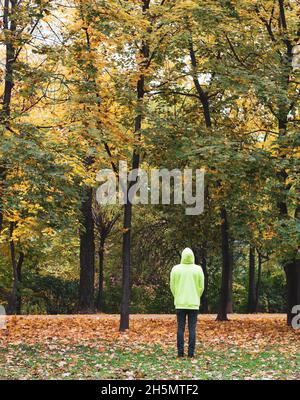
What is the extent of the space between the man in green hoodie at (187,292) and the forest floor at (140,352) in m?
0.39

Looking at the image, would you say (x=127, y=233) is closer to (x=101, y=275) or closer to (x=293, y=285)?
(x=293, y=285)

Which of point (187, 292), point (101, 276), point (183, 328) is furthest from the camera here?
point (101, 276)

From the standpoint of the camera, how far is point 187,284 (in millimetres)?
12516

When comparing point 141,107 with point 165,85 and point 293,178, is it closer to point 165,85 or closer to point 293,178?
point 165,85

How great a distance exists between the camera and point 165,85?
20609 millimetres

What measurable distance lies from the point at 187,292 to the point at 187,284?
14 centimetres

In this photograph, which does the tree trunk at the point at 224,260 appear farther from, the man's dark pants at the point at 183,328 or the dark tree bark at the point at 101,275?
the dark tree bark at the point at 101,275

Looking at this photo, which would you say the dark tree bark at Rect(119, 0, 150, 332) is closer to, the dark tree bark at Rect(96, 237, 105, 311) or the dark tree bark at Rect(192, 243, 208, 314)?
the dark tree bark at Rect(192, 243, 208, 314)

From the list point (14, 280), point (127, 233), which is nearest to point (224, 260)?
point (127, 233)

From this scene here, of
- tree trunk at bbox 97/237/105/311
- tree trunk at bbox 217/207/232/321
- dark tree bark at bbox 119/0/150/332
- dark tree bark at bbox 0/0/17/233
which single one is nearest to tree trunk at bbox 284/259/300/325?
tree trunk at bbox 217/207/232/321

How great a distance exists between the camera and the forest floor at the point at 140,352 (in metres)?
10.7

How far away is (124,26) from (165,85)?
424 cm

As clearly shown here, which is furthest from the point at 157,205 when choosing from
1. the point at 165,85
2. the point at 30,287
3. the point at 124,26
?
the point at 30,287

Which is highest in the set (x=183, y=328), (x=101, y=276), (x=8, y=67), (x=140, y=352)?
(x=8, y=67)
